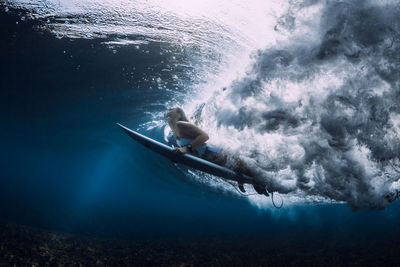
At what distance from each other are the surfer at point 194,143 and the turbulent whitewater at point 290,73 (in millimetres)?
432

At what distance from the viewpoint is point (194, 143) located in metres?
5.07

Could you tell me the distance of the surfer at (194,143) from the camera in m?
5.15

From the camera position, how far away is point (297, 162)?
7.52m

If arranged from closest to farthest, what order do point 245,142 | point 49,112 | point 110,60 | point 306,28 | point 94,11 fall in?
point 306,28 → point 94,11 → point 245,142 → point 110,60 → point 49,112

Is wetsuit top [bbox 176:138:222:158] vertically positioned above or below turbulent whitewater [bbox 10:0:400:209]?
below

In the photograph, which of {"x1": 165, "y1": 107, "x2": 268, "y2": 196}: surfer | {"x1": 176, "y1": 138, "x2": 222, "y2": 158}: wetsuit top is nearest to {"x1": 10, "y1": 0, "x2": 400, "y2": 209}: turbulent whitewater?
{"x1": 165, "y1": 107, "x2": 268, "y2": 196}: surfer

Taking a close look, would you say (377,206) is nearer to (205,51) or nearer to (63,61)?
(205,51)

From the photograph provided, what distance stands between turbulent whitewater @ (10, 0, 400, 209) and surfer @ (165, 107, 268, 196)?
43cm

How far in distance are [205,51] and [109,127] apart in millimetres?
15252

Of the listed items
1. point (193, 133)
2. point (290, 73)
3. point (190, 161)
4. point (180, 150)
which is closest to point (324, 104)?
point (290, 73)

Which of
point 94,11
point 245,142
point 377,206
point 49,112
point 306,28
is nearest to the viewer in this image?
point 306,28

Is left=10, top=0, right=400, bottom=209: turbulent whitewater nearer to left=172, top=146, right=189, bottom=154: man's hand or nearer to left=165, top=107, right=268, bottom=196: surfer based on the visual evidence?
left=165, top=107, right=268, bottom=196: surfer

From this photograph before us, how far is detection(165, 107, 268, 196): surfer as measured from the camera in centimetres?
515

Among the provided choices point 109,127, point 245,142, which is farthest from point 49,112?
point 245,142
